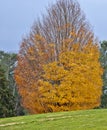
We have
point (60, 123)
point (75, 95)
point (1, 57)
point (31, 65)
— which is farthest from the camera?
point (1, 57)

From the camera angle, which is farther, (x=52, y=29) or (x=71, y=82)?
(x=52, y=29)

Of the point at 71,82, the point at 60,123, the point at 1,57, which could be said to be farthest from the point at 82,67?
the point at 1,57

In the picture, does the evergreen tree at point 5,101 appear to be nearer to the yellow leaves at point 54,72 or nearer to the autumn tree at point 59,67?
the autumn tree at point 59,67

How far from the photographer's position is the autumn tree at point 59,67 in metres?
23.2

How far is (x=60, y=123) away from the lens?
13562mm

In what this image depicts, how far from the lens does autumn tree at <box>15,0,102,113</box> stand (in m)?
23.2

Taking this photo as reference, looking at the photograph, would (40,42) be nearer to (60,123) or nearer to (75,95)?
(75,95)

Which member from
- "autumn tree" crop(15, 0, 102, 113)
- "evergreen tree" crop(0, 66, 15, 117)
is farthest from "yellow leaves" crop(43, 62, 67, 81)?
"evergreen tree" crop(0, 66, 15, 117)

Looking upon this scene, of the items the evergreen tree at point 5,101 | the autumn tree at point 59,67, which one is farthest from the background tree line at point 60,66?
the evergreen tree at point 5,101

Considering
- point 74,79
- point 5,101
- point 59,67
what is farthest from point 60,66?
point 5,101

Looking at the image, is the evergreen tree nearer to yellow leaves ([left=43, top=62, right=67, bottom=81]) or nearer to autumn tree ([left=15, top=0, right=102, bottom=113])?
autumn tree ([left=15, top=0, right=102, bottom=113])

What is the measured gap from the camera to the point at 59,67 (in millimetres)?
23547

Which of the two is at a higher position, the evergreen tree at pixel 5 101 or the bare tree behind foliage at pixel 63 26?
the bare tree behind foliage at pixel 63 26

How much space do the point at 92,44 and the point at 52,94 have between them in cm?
432
